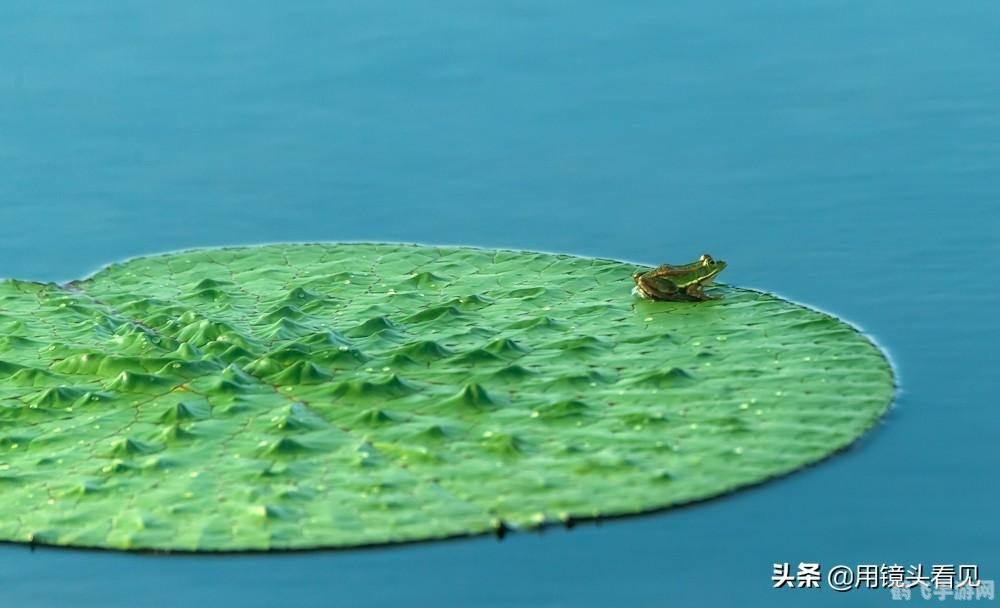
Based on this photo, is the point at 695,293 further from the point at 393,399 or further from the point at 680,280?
the point at 393,399

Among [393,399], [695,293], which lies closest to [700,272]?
[695,293]

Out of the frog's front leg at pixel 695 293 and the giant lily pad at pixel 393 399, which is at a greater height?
the frog's front leg at pixel 695 293

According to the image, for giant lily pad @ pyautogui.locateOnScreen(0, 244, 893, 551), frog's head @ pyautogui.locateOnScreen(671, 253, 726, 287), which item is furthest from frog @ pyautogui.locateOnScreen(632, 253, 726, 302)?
giant lily pad @ pyautogui.locateOnScreen(0, 244, 893, 551)

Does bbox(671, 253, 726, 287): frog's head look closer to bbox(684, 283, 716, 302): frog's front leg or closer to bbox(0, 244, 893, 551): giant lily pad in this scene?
bbox(684, 283, 716, 302): frog's front leg

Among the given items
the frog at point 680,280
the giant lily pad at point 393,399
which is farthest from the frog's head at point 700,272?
the giant lily pad at point 393,399

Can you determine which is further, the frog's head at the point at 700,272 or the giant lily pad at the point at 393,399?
the frog's head at the point at 700,272

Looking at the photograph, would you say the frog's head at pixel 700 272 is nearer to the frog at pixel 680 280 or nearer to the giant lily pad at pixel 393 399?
the frog at pixel 680 280

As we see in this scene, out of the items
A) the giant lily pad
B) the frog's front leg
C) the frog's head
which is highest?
the frog's head

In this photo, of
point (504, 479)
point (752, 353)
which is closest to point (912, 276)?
point (752, 353)
